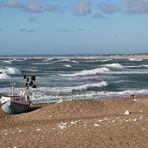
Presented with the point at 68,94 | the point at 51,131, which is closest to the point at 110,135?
the point at 51,131

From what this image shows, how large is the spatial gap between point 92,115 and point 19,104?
169 inches

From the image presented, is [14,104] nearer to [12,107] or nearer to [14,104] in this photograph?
[14,104]

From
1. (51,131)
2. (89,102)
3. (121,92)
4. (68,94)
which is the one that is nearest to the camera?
(51,131)

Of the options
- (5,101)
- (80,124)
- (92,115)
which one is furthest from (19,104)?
(80,124)

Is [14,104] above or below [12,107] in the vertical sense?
above

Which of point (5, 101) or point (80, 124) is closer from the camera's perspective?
point (80, 124)

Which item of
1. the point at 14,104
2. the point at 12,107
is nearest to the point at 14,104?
the point at 14,104

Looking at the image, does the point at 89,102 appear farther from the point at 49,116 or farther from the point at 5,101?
the point at 5,101

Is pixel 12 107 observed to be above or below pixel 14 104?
below

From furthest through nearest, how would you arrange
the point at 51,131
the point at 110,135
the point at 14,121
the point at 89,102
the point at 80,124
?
the point at 89,102 < the point at 14,121 < the point at 80,124 < the point at 51,131 < the point at 110,135

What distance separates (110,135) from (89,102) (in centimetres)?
888

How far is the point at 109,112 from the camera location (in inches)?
831

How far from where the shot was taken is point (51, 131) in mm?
14070

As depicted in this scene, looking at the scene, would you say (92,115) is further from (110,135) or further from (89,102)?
(110,135)
